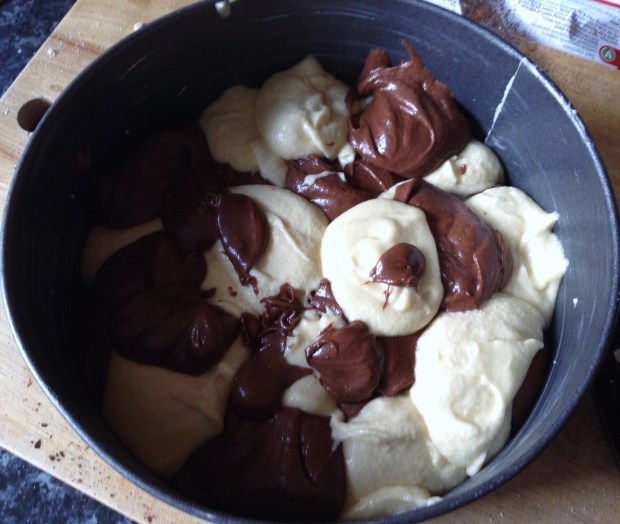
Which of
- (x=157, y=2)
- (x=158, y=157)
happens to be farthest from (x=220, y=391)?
(x=157, y=2)

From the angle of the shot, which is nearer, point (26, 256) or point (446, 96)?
point (26, 256)

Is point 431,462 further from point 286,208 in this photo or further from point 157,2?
point 157,2

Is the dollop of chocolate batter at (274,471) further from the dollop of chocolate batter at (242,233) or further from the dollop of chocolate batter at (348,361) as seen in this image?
the dollop of chocolate batter at (242,233)

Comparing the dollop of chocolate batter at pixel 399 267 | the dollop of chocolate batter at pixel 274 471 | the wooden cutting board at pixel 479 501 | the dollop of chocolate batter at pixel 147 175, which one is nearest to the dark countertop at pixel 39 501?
the wooden cutting board at pixel 479 501

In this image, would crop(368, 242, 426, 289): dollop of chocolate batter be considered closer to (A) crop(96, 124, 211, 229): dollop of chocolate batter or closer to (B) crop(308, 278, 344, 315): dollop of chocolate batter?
(B) crop(308, 278, 344, 315): dollop of chocolate batter

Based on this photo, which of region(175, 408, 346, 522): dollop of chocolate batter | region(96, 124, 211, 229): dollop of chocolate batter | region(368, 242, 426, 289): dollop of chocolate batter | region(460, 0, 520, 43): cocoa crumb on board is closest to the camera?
region(175, 408, 346, 522): dollop of chocolate batter

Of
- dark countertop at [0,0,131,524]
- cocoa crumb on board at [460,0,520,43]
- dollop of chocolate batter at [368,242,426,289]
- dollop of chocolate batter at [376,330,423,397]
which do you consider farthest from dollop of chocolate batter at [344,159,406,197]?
dark countertop at [0,0,131,524]
